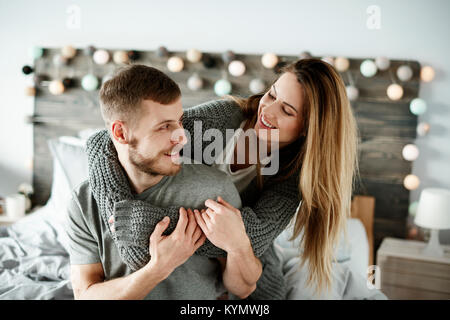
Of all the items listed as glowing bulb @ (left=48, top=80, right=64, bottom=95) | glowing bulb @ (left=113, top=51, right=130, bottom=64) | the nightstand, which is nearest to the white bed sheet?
the nightstand

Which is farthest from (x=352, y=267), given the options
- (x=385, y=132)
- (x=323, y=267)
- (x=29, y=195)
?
(x=29, y=195)

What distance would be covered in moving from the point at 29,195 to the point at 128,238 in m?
1.83

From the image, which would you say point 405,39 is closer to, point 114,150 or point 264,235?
point 264,235

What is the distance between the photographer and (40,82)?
233cm

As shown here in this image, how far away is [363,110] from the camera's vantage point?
208 centimetres

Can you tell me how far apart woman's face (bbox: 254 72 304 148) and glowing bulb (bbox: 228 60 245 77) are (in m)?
0.96

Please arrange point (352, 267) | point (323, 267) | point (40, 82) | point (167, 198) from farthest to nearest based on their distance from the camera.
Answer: point (40, 82)
point (352, 267)
point (323, 267)
point (167, 198)

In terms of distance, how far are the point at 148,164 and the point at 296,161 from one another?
0.53 m

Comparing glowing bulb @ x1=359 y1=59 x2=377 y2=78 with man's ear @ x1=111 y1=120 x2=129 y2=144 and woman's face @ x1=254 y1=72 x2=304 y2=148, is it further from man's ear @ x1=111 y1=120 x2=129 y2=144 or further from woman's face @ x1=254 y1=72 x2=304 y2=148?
man's ear @ x1=111 y1=120 x2=129 y2=144

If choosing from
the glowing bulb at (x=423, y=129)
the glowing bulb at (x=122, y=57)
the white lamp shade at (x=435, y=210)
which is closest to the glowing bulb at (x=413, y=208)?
the white lamp shade at (x=435, y=210)

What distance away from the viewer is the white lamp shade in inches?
72.1

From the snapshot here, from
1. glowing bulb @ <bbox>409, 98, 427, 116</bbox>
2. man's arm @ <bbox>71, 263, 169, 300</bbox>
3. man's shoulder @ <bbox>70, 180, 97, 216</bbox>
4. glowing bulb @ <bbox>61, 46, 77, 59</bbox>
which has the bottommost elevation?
man's arm @ <bbox>71, 263, 169, 300</bbox>

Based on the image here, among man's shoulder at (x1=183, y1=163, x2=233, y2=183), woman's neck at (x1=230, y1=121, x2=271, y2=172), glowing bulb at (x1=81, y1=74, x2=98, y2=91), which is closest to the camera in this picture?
man's shoulder at (x1=183, y1=163, x2=233, y2=183)
